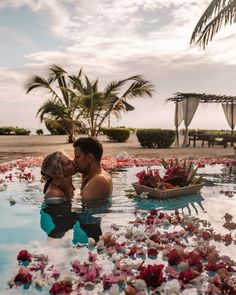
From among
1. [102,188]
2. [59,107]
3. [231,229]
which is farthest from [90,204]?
[59,107]

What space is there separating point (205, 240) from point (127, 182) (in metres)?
5.91

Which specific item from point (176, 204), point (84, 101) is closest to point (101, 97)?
point (84, 101)

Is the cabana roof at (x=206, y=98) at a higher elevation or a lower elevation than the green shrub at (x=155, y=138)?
higher

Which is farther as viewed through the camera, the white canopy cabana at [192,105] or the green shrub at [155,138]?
the white canopy cabana at [192,105]

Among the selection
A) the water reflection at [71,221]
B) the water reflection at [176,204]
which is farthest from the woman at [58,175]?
the water reflection at [176,204]

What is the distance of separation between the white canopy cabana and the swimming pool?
58.9ft

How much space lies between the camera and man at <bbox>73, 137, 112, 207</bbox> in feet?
24.6

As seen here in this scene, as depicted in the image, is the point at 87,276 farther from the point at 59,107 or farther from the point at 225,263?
the point at 59,107

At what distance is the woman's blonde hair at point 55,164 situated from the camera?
734 centimetres

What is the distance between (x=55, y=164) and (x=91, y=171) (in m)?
0.77

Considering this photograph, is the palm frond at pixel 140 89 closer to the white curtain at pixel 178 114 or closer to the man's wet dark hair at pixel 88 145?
the white curtain at pixel 178 114

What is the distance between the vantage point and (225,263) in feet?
14.3

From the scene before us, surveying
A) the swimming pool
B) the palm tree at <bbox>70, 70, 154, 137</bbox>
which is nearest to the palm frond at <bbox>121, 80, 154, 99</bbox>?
the palm tree at <bbox>70, 70, 154, 137</bbox>

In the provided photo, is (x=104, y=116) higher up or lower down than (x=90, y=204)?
higher up
